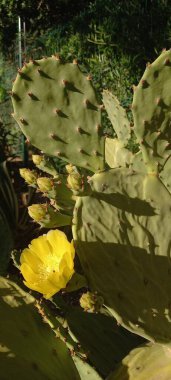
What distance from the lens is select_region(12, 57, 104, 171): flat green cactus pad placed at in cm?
144

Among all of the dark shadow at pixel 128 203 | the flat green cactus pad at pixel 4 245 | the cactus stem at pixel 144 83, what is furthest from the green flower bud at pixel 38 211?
the flat green cactus pad at pixel 4 245

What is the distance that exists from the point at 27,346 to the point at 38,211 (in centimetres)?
37

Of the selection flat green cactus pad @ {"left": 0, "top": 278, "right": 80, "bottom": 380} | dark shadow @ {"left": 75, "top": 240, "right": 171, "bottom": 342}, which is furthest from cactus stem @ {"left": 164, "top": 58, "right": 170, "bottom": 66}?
flat green cactus pad @ {"left": 0, "top": 278, "right": 80, "bottom": 380}

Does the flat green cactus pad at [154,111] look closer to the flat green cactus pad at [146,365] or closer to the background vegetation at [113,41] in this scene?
the flat green cactus pad at [146,365]

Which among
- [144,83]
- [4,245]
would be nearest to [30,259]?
[144,83]

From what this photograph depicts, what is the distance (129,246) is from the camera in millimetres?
1445

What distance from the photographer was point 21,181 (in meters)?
5.70

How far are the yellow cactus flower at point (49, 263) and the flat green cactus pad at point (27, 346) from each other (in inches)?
5.2

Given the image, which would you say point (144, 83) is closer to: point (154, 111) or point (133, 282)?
point (154, 111)

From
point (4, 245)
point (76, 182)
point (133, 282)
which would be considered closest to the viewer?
point (76, 182)


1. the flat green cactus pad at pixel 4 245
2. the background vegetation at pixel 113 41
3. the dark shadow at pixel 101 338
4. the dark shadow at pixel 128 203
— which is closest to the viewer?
the dark shadow at pixel 128 203

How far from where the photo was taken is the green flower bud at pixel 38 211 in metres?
1.37

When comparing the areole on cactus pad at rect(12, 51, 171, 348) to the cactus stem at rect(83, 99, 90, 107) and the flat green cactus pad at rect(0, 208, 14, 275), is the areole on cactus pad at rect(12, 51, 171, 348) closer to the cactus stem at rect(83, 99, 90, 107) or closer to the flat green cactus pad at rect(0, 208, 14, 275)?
the cactus stem at rect(83, 99, 90, 107)

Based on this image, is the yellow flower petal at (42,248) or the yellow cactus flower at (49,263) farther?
the yellow flower petal at (42,248)
